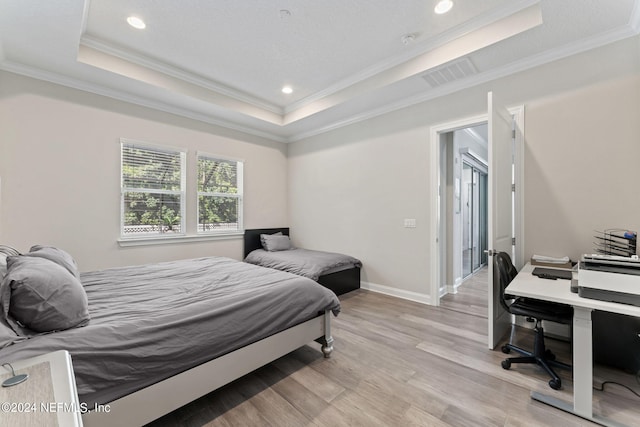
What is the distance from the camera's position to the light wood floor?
1641mm

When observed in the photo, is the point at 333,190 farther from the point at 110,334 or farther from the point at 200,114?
the point at 110,334

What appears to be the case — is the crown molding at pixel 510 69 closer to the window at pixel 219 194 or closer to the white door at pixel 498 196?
the white door at pixel 498 196

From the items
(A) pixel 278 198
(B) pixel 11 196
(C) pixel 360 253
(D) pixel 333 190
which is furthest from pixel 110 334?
(A) pixel 278 198

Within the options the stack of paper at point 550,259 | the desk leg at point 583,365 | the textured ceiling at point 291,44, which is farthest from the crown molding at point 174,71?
the desk leg at point 583,365

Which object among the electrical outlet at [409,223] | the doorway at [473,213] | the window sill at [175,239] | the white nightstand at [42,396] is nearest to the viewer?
the white nightstand at [42,396]

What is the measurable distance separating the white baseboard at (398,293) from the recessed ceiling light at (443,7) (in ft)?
10.6

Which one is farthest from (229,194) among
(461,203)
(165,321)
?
(461,203)

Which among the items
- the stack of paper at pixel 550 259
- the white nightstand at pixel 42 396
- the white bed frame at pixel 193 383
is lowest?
the white bed frame at pixel 193 383

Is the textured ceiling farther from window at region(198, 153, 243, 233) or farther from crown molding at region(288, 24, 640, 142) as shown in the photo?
window at region(198, 153, 243, 233)

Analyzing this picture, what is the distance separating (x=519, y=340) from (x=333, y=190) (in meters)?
3.23

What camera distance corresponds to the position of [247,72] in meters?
3.52

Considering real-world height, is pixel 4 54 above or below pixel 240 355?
above

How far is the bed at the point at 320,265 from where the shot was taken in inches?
148

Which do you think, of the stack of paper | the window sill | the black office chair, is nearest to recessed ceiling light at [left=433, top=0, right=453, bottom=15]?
the black office chair
